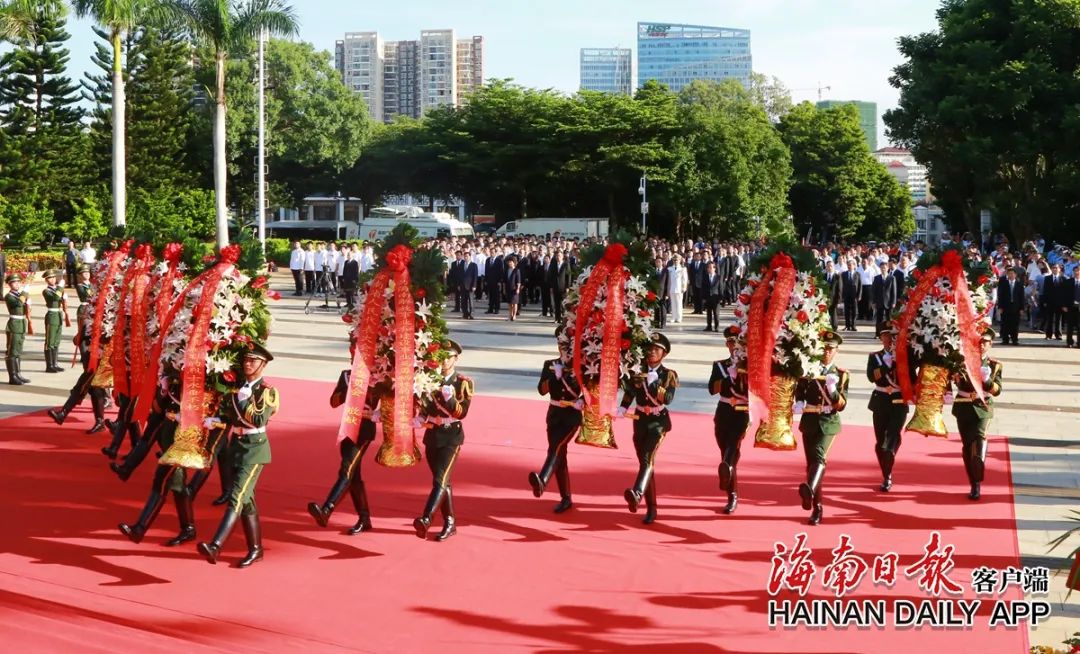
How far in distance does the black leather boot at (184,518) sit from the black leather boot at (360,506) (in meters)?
1.27

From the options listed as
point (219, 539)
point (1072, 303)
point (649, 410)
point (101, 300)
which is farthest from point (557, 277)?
point (219, 539)

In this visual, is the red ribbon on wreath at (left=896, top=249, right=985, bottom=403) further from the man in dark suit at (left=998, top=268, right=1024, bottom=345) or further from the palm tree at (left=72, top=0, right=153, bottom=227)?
the palm tree at (left=72, top=0, right=153, bottom=227)

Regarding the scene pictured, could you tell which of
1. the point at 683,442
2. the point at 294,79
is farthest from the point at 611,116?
the point at 683,442

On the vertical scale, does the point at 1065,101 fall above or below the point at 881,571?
above

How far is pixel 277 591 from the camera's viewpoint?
747 cm

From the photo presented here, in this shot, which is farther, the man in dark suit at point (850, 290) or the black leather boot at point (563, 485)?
the man in dark suit at point (850, 290)

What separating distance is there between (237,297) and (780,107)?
8203 cm

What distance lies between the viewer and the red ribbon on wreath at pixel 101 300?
12211 mm

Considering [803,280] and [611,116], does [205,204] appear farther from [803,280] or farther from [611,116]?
[803,280]

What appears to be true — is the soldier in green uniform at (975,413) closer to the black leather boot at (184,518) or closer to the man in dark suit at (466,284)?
the black leather boot at (184,518)

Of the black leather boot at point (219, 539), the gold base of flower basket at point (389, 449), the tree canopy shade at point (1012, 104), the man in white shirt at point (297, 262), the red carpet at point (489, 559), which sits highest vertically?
the tree canopy shade at point (1012, 104)

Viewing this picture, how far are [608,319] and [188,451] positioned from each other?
3.63 meters

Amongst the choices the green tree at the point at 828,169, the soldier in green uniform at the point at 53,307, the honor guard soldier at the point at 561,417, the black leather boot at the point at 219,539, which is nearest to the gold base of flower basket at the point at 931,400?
the honor guard soldier at the point at 561,417

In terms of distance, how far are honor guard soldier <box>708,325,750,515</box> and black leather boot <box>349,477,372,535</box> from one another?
3.07m
